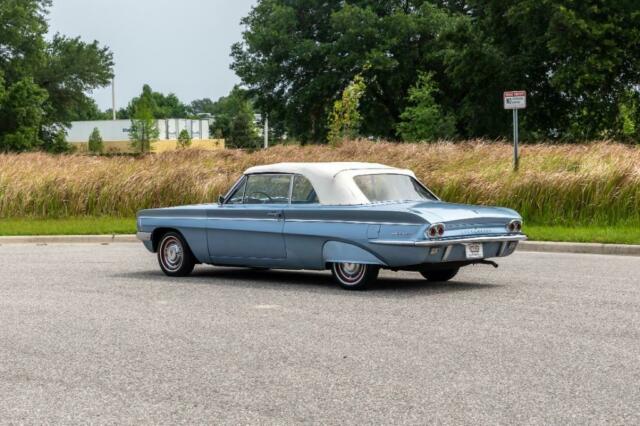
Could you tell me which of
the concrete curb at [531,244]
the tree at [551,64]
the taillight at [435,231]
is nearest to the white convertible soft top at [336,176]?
the taillight at [435,231]

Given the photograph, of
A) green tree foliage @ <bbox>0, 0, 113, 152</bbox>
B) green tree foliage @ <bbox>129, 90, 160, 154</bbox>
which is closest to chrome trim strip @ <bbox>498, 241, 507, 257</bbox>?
green tree foliage @ <bbox>0, 0, 113, 152</bbox>

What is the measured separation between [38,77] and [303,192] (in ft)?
242

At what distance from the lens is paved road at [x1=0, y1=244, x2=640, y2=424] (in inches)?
249

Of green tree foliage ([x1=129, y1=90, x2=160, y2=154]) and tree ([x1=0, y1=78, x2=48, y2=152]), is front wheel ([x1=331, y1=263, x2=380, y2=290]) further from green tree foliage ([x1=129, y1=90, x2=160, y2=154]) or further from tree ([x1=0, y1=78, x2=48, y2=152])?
green tree foliage ([x1=129, y1=90, x2=160, y2=154])

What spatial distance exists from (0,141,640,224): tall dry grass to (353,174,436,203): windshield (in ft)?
27.3

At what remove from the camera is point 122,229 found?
69.2 ft

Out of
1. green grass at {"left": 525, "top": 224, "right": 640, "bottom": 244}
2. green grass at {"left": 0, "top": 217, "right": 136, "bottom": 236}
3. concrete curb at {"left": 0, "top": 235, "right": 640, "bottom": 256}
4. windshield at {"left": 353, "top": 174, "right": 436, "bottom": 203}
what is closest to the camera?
windshield at {"left": 353, "top": 174, "right": 436, "bottom": 203}

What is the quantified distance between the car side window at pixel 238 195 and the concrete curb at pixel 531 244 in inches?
244

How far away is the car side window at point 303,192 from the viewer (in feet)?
40.3

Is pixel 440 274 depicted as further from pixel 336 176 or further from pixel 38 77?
pixel 38 77

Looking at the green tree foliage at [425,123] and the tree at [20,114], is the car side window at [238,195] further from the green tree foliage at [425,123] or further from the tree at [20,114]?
the tree at [20,114]

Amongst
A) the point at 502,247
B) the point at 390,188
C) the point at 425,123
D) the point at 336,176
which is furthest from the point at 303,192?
the point at 425,123

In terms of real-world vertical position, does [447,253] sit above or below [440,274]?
above

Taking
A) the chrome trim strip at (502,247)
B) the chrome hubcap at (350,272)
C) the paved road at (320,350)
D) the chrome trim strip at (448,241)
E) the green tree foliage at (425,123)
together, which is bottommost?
the paved road at (320,350)
